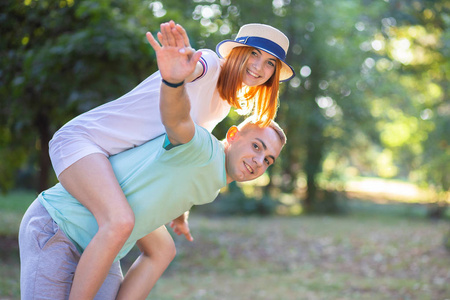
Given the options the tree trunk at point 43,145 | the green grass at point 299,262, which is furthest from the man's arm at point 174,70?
the tree trunk at point 43,145

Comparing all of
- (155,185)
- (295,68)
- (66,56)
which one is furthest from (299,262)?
(295,68)

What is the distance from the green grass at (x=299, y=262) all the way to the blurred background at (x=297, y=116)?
0.14 ft

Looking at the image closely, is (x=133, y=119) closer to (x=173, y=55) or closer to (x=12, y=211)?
(x=173, y=55)

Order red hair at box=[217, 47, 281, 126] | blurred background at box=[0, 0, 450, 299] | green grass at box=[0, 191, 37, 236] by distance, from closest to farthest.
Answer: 1. red hair at box=[217, 47, 281, 126]
2. blurred background at box=[0, 0, 450, 299]
3. green grass at box=[0, 191, 37, 236]

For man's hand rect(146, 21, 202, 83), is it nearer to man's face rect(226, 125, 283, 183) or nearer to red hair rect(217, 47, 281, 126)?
man's face rect(226, 125, 283, 183)

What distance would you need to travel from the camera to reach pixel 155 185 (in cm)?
210

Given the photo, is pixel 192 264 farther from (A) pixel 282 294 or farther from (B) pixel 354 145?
(B) pixel 354 145

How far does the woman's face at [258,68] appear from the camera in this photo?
2.60m

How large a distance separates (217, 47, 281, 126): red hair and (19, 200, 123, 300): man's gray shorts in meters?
1.00

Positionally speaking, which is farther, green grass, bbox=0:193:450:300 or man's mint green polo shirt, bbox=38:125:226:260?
green grass, bbox=0:193:450:300

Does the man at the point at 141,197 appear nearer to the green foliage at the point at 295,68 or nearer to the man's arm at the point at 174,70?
the man's arm at the point at 174,70

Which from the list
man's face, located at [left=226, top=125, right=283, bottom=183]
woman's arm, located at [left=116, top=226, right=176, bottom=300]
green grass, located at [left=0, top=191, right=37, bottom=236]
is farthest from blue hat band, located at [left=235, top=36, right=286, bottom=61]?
green grass, located at [left=0, top=191, right=37, bottom=236]

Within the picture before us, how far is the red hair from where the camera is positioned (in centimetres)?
256

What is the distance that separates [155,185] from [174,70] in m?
0.55
